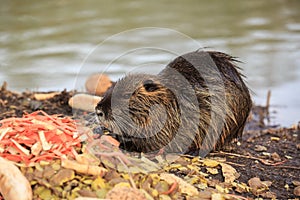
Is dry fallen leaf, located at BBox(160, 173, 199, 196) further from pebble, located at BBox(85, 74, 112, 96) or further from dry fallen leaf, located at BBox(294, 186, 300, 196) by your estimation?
pebble, located at BBox(85, 74, 112, 96)

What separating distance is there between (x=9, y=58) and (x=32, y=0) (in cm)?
415

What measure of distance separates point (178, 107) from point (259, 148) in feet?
2.53

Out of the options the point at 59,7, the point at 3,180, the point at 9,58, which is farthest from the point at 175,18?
the point at 3,180

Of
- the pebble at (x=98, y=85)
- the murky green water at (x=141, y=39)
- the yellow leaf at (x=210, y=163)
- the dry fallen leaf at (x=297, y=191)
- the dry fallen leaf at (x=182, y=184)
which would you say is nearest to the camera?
the dry fallen leaf at (x=182, y=184)

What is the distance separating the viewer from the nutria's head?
2773 mm

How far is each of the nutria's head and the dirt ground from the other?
0.29 m

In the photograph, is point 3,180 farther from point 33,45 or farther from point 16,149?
point 33,45

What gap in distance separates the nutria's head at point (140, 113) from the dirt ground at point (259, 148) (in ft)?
0.95

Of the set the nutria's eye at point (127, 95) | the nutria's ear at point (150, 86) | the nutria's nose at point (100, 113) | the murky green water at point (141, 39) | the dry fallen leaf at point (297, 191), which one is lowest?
the dry fallen leaf at point (297, 191)

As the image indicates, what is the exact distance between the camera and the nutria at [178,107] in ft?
9.17

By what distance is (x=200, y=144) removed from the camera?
2904mm

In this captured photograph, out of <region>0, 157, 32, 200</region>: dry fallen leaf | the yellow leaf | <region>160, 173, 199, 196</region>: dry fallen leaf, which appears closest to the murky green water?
the yellow leaf

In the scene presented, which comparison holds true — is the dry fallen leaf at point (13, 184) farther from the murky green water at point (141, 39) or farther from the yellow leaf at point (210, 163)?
the murky green water at point (141, 39)

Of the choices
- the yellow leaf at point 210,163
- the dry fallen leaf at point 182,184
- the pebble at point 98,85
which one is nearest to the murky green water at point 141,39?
the pebble at point 98,85
